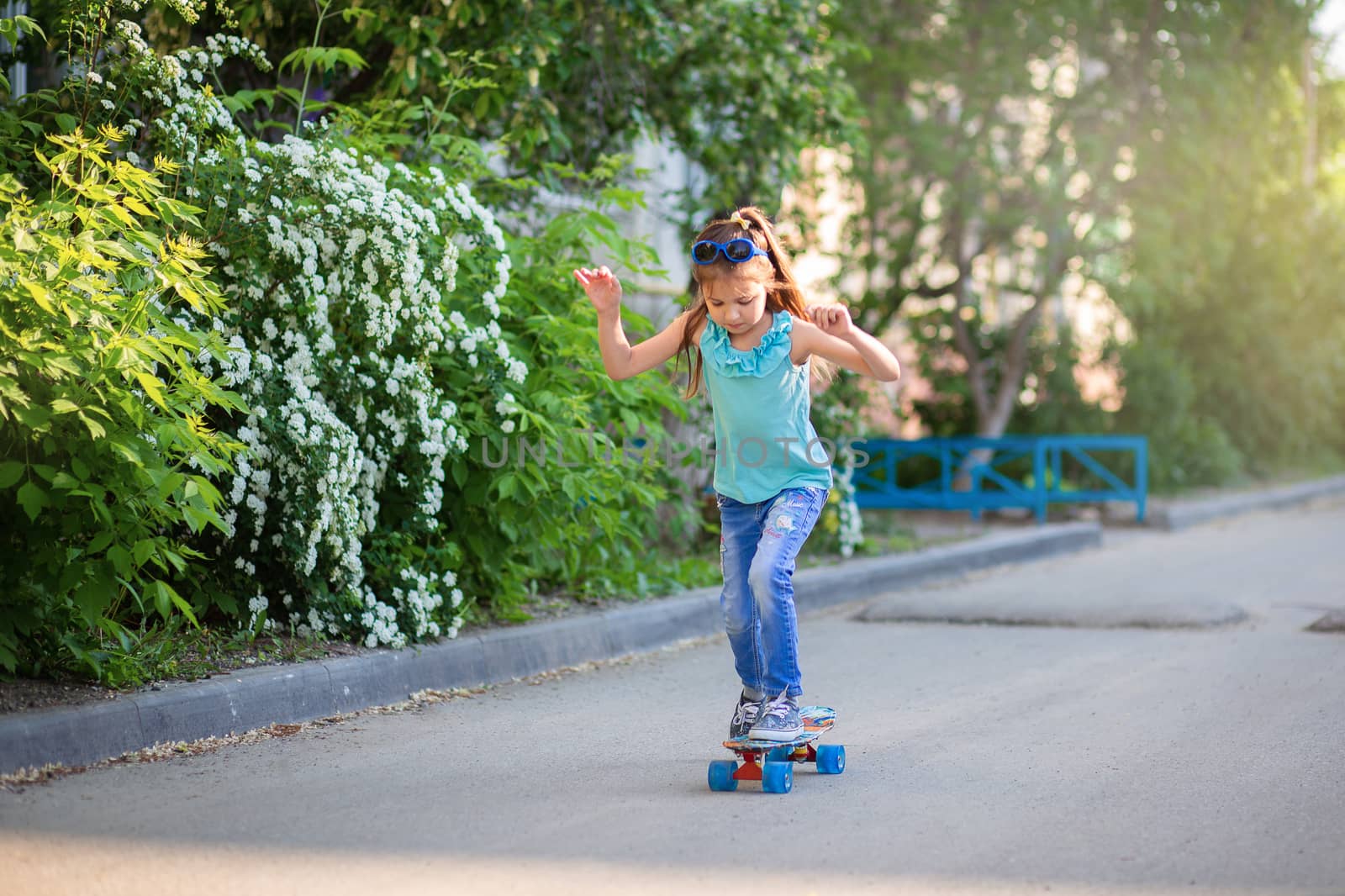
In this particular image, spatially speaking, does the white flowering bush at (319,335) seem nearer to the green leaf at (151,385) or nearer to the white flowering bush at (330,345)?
the white flowering bush at (330,345)

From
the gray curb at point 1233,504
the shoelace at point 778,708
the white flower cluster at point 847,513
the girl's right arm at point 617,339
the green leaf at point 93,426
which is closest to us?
the green leaf at point 93,426

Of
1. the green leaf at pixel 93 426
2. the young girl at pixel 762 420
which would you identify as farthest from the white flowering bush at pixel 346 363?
the young girl at pixel 762 420

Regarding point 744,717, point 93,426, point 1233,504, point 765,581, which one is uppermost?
point 93,426

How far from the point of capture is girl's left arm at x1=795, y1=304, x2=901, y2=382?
4633mm

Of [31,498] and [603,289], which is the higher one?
[603,289]

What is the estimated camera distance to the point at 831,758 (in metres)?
4.90

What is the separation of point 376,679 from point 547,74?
4.42 meters

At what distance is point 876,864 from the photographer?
3814 mm

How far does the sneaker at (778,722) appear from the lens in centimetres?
470

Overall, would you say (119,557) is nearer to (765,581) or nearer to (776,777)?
(765,581)

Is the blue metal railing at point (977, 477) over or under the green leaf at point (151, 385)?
under

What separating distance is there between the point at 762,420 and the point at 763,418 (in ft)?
0.03

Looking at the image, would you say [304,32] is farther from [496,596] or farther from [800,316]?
[800,316]

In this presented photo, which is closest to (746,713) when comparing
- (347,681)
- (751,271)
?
(751,271)
